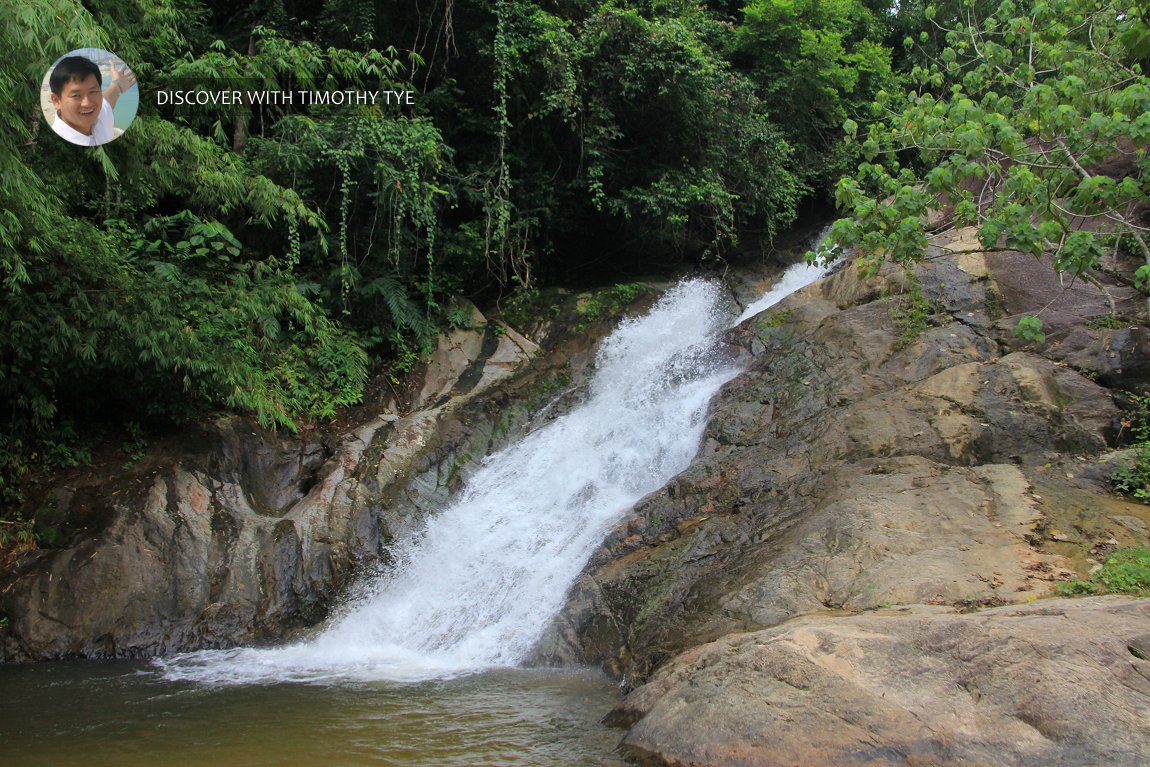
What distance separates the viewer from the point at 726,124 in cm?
1443

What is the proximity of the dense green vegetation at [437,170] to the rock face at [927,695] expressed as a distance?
3.23 metres

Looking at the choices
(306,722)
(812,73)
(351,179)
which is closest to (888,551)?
(306,722)

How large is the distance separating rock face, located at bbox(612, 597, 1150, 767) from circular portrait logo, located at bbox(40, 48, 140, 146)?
6.52m

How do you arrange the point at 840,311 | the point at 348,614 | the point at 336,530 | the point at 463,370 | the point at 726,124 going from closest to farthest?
the point at 348,614 < the point at 336,530 < the point at 840,311 < the point at 463,370 < the point at 726,124

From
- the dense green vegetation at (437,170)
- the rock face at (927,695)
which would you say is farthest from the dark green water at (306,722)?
the dense green vegetation at (437,170)

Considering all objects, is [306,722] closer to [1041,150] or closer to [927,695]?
[927,695]

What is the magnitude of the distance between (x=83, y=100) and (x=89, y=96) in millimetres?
73

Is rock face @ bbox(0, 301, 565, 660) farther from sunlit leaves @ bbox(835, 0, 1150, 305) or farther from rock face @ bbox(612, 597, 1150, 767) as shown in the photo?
sunlit leaves @ bbox(835, 0, 1150, 305)

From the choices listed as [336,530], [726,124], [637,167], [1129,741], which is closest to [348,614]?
[336,530]

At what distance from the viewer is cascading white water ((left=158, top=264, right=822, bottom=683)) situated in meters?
7.75

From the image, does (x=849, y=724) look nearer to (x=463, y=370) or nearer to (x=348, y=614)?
(x=348, y=614)

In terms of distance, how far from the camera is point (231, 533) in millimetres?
9219

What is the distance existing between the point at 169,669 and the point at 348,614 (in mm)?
1911

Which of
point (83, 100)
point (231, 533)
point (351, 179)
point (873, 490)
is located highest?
point (351, 179)
